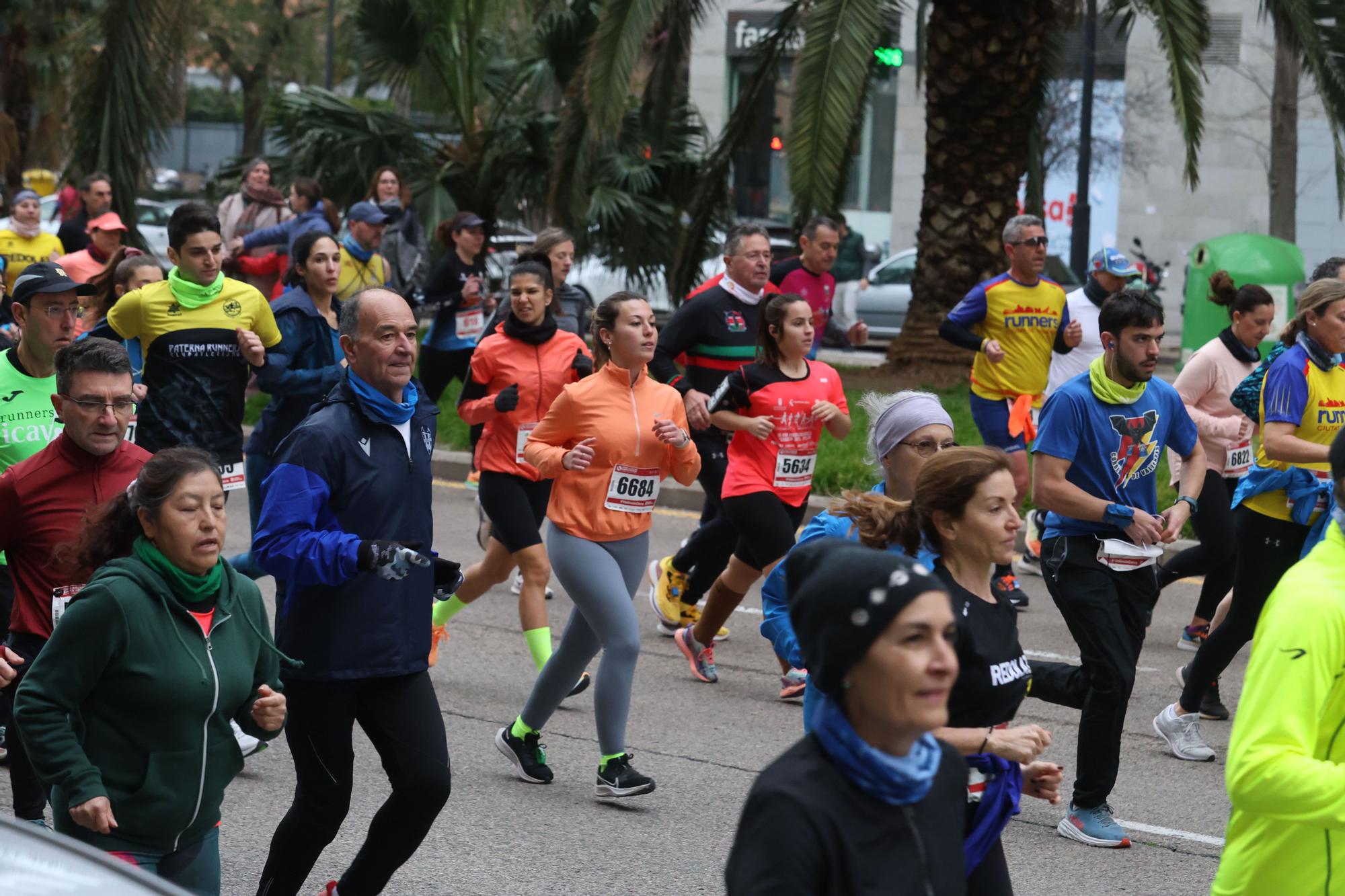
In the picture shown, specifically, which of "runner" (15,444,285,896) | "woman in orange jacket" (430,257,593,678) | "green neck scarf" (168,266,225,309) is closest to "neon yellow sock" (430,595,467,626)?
"woman in orange jacket" (430,257,593,678)

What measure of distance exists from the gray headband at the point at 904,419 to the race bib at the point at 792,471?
2.78m

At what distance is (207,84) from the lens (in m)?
73.1

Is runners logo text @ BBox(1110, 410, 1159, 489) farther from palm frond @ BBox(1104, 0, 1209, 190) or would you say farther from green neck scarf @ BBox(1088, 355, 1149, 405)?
palm frond @ BBox(1104, 0, 1209, 190)

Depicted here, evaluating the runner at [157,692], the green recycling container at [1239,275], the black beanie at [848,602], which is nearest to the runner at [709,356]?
the runner at [157,692]

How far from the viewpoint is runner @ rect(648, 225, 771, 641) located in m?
8.60

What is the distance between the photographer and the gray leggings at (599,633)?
6160 millimetres

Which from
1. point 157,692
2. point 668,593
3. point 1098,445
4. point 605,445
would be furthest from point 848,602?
point 668,593

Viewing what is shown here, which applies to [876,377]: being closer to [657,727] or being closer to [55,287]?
[657,727]

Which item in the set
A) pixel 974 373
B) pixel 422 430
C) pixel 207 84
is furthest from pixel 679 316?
pixel 207 84

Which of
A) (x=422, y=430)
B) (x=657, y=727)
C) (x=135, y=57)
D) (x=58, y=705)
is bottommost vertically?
(x=657, y=727)

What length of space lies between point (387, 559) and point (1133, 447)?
2.79 metres

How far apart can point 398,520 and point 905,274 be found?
21320mm

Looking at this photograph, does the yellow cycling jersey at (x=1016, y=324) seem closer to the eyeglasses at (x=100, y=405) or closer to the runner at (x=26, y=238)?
the eyeglasses at (x=100, y=405)

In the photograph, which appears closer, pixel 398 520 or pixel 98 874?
pixel 98 874
